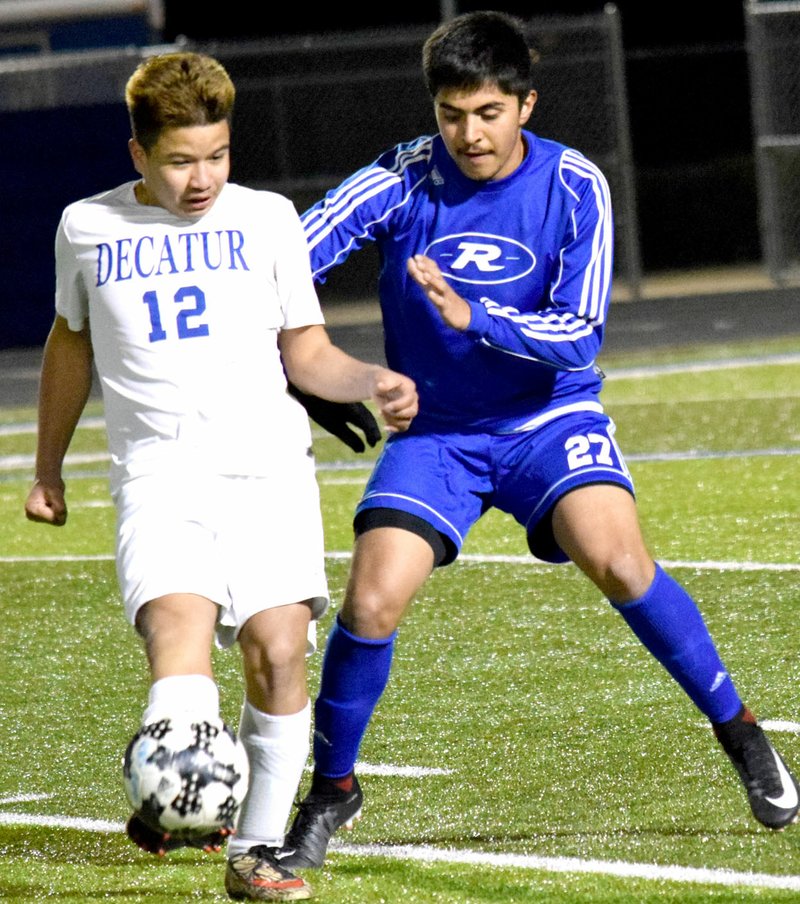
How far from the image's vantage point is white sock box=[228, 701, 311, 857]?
4.29m

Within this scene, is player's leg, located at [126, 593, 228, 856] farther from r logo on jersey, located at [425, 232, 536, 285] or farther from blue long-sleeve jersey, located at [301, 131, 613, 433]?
r logo on jersey, located at [425, 232, 536, 285]

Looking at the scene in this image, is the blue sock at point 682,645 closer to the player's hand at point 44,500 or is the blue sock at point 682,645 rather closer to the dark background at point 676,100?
the player's hand at point 44,500

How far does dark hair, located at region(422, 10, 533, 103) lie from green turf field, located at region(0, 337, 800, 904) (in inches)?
69.2

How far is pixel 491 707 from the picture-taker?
6.10 metres

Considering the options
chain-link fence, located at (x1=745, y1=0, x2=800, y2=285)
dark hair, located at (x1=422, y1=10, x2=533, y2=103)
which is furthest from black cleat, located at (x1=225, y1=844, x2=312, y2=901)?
chain-link fence, located at (x1=745, y1=0, x2=800, y2=285)

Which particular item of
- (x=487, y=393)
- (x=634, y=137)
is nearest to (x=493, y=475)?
(x=487, y=393)

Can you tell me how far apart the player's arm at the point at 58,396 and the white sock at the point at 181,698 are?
0.65m

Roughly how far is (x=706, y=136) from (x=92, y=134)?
38.8 ft

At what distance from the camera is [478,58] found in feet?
15.8

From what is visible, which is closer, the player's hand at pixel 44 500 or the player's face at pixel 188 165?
the player's face at pixel 188 165

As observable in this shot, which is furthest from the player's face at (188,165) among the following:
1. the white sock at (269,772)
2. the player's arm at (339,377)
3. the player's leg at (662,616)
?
the player's leg at (662,616)

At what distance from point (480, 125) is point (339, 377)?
860 mm

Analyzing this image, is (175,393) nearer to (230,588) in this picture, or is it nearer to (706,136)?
(230,588)

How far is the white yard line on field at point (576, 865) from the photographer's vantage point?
172 inches
